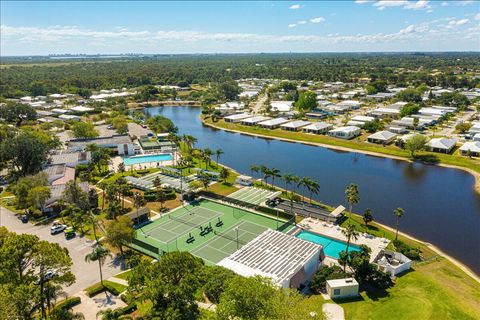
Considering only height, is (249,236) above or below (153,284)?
below

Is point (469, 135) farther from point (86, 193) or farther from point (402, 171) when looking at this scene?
point (86, 193)

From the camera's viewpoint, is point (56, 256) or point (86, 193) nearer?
point (56, 256)

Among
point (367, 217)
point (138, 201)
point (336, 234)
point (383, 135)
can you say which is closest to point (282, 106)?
point (383, 135)

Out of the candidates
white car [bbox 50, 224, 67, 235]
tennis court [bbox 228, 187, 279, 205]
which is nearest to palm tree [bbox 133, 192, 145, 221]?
white car [bbox 50, 224, 67, 235]

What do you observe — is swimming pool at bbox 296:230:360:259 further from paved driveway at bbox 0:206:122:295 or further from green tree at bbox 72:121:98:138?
green tree at bbox 72:121:98:138

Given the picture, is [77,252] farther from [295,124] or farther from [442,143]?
[442,143]

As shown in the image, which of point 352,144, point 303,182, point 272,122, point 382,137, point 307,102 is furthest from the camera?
point 307,102

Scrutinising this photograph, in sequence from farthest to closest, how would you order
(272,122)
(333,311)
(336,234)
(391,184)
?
(272,122) < (391,184) < (336,234) < (333,311)

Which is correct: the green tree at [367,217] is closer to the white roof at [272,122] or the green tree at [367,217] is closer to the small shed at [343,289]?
the small shed at [343,289]

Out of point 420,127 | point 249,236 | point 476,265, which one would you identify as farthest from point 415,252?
point 420,127
